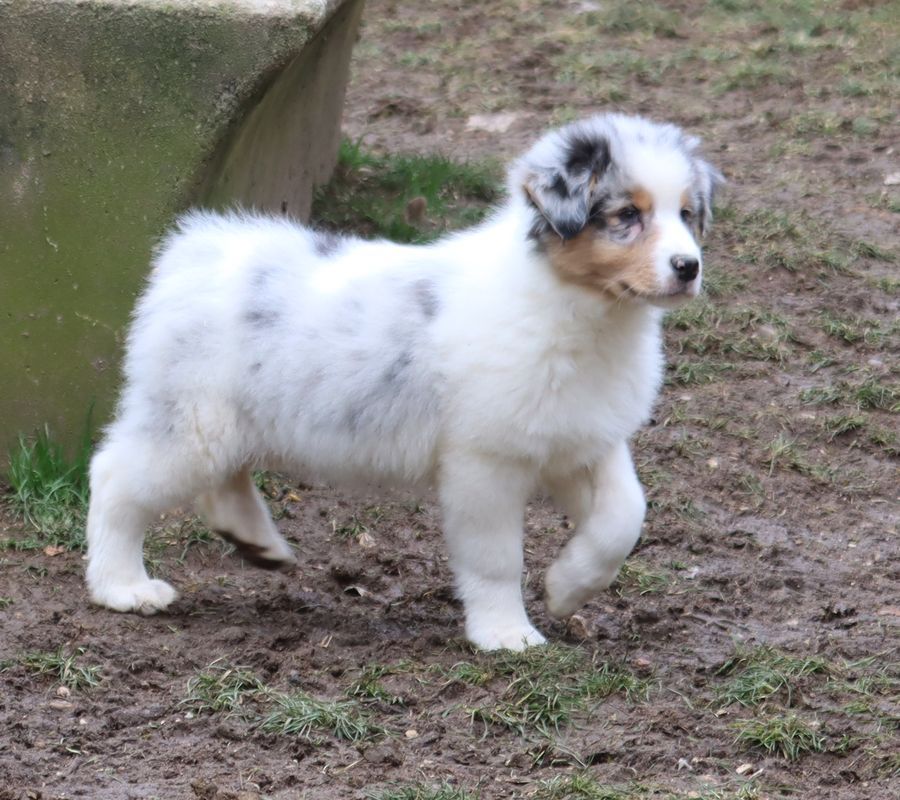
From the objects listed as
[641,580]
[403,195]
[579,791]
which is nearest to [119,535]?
[641,580]

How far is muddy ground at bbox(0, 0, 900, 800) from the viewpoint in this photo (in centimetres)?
394

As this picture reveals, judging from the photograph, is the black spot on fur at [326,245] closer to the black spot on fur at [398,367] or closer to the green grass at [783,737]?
the black spot on fur at [398,367]

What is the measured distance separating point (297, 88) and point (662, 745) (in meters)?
3.72

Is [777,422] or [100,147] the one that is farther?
[777,422]

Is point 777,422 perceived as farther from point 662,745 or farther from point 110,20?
point 110,20

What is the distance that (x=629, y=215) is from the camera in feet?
14.1

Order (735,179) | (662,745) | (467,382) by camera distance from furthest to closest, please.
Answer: (735,179) < (467,382) < (662,745)

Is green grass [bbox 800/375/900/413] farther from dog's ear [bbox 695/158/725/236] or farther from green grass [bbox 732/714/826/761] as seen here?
green grass [bbox 732/714/826/761]

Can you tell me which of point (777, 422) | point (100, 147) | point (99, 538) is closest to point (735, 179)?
point (777, 422)

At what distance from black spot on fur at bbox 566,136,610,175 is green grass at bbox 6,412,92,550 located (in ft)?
7.47

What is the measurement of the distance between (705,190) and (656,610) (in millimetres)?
1438

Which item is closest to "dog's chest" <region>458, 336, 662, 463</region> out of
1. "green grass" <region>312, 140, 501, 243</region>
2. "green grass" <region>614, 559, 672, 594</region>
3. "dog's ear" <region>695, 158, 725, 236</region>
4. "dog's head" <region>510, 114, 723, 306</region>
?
"dog's head" <region>510, 114, 723, 306</region>

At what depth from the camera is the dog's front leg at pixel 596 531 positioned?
4547mm

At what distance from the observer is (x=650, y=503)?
5895mm
